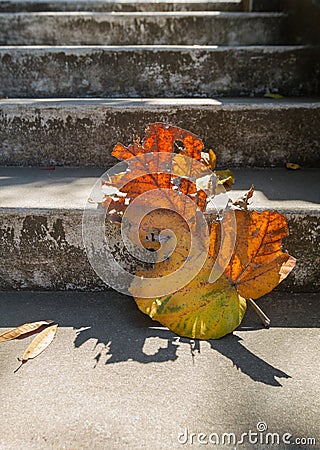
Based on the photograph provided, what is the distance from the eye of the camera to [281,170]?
145cm

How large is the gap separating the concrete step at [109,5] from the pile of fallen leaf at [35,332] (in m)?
1.84

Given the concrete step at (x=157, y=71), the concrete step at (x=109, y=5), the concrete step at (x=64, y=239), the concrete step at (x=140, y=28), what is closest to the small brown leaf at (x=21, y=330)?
the concrete step at (x=64, y=239)

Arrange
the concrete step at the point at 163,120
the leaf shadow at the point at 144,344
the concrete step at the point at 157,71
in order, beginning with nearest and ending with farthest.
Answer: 1. the leaf shadow at the point at 144,344
2. the concrete step at the point at 163,120
3. the concrete step at the point at 157,71

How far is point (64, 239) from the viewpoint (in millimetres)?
1136

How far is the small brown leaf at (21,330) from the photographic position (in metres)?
1.01

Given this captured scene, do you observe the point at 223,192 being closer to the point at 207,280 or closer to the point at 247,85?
the point at 207,280

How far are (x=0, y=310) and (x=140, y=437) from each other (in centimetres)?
50

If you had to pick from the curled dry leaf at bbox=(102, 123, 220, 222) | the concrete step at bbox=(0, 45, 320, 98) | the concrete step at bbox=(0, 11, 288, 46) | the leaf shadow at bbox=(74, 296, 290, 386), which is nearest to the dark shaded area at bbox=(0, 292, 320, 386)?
the leaf shadow at bbox=(74, 296, 290, 386)

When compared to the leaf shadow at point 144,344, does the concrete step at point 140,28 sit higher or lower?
higher

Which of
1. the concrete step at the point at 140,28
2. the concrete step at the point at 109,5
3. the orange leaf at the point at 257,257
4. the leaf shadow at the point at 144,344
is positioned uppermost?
the concrete step at the point at 109,5

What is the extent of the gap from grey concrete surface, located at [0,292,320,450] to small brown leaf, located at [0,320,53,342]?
0.02 meters

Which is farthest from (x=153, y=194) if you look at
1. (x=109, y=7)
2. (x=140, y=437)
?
(x=109, y=7)

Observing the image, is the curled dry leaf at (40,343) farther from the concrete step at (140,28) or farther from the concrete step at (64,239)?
the concrete step at (140,28)

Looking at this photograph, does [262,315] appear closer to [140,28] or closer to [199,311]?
[199,311]
